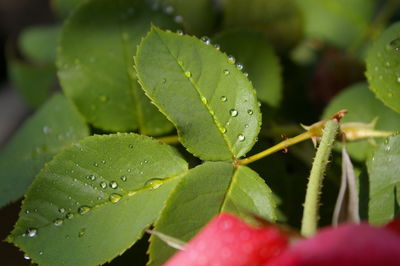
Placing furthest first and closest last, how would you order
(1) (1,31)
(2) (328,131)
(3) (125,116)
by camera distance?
(1) (1,31)
(3) (125,116)
(2) (328,131)

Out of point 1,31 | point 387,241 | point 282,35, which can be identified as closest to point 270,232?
point 387,241

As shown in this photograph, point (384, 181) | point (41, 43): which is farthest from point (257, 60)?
point (41, 43)

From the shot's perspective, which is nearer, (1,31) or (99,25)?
A: (99,25)

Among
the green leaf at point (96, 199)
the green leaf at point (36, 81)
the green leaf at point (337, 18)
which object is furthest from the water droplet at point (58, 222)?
the green leaf at point (337, 18)

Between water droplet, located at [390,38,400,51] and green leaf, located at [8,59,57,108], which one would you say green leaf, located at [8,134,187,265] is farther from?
green leaf, located at [8,59,57,108]

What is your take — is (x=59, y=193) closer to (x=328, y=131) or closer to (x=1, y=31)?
(x=328, y=131)

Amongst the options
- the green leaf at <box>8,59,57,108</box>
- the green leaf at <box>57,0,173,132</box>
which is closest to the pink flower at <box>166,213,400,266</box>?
the green leaf at <box>57,0,173,132</box>
